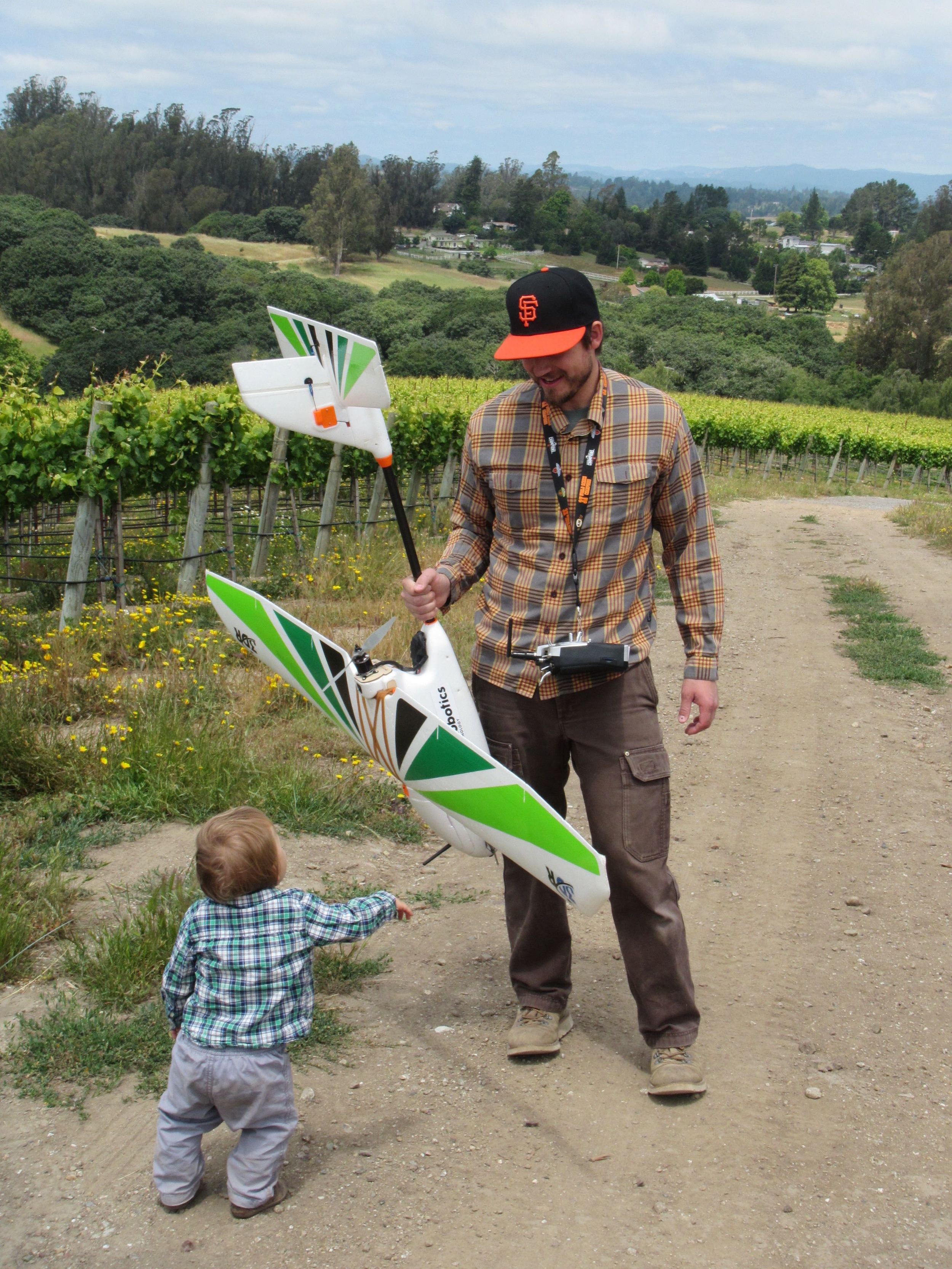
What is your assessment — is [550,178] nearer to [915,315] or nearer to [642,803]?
[915,315]

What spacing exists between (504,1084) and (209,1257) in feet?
3.34

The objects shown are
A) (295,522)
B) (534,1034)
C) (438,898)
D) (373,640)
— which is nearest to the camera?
(373,640)

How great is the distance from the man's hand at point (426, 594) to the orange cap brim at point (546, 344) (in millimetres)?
625

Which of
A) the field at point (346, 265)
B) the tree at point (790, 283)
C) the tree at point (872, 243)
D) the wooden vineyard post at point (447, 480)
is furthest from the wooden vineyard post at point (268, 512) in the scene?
the tree at point (872, 243)

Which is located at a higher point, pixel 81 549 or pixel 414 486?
pixel 81 549

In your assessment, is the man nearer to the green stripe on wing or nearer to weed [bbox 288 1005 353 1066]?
the green stripe on wing

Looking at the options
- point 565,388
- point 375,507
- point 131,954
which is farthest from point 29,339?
point 565,388

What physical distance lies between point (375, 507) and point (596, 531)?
442 inches

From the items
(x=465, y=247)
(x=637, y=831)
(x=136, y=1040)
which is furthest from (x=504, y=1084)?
(x=465, y=247)

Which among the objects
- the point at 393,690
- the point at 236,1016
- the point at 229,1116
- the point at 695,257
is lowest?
the point at 229,1116

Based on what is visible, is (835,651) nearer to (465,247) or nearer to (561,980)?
(561,980)

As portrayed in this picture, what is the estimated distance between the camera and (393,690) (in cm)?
317

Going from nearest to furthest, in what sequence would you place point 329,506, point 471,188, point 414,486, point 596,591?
point 596,591
point 329,506
point 414,486
point 471,188

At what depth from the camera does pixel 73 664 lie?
6715 mm
